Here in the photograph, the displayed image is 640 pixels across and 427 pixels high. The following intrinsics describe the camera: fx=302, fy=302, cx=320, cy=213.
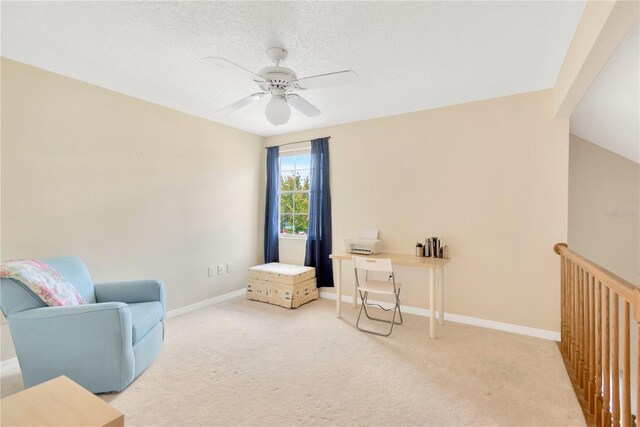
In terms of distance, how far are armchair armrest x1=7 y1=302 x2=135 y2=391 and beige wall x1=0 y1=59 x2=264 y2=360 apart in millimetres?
763

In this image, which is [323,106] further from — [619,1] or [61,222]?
[61,222]

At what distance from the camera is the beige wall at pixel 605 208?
3.20 m

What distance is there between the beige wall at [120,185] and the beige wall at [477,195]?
179cm

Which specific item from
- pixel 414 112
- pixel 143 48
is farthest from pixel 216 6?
pixel 414 112

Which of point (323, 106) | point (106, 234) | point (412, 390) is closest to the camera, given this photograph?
point (412, 390)

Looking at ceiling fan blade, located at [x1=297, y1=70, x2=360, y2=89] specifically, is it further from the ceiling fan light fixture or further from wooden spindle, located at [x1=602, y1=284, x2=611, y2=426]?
wooden spindle, located at [x1=602, y1=284, x2=611, y2=426]

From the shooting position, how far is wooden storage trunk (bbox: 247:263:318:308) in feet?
12.4

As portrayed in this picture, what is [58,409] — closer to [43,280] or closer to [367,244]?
[43,280]

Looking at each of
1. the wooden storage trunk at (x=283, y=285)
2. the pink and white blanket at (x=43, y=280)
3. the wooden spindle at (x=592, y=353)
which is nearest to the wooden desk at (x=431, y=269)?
the wooden storage trunk at (x=283, y=285)

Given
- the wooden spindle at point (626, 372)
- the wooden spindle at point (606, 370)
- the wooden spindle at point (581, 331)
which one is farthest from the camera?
the wooden spindle at point (581, 331)

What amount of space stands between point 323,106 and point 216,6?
1790mm

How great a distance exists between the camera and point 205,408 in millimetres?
1889

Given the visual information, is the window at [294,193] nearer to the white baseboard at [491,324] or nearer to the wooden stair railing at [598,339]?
the white baseboard at [491,324]

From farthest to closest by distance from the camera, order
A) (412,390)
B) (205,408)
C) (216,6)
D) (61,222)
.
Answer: (61,222), (412,390), (205,408), (216,6)
